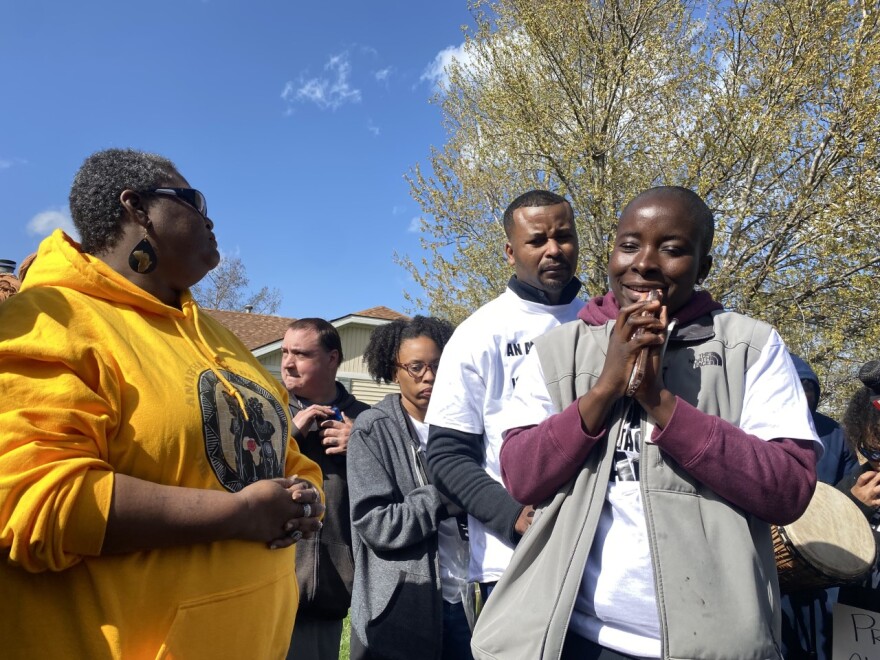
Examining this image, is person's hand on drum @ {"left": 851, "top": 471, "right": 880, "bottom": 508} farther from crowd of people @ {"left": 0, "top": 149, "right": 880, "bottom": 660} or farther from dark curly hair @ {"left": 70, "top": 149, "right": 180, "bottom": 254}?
dark curly hair @ {"left": 70, "top": 149, "right": 180, "bottom": 254}

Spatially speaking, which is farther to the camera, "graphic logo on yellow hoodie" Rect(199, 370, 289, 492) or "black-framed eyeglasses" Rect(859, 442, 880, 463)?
"black-framed eyeglasses" Rect(859, 442, 880, 463)

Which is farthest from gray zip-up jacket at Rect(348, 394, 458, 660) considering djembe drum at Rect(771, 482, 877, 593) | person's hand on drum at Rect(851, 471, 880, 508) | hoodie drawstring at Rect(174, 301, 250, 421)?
person's hand on drum at Rect(851, 471, 880, 508)

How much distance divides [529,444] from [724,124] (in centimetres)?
1222

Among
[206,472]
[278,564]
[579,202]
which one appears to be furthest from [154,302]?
[579,202]

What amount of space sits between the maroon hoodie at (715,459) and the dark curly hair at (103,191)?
144 centimetres

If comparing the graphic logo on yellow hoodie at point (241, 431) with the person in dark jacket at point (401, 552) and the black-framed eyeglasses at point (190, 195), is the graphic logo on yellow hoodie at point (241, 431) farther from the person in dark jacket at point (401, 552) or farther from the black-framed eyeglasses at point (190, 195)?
the person in dark jacket at point (401, 552)

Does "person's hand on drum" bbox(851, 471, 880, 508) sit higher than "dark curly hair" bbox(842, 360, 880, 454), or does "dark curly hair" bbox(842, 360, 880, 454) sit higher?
"dark curly hair" bbox(842, 360, 880, 454)

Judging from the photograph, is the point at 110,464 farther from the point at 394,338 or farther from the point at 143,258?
the point at 394,338

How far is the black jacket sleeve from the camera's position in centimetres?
249

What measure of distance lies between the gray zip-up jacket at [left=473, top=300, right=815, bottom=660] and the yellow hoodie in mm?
697

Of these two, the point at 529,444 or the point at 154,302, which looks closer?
the point at 529,444

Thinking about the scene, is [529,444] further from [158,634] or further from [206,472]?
[158,634]

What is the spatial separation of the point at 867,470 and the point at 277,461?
2.81 meters

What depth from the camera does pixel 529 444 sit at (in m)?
1.82
